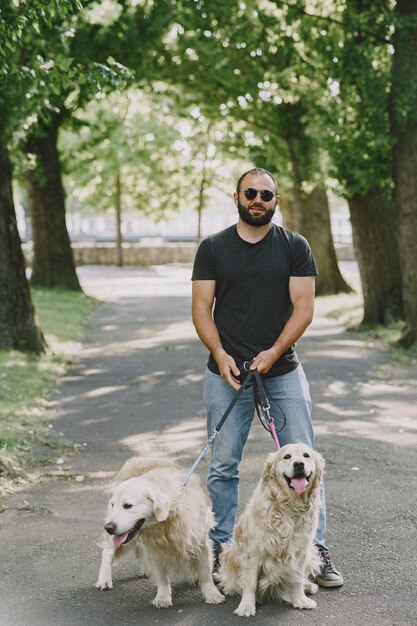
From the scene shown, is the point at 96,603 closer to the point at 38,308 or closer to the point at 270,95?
the point at 38,308

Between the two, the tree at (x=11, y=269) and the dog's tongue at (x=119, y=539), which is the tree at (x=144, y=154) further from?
the dog's tongue at (x=119, y=539)

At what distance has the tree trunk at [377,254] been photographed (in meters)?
18.5

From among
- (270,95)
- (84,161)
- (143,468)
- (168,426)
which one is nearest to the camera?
(143,468)

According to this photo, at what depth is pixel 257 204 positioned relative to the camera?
523 cm

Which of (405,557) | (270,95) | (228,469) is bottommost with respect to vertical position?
(405,557)

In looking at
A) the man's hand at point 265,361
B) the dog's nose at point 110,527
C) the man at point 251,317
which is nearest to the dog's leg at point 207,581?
the man at point 251,317

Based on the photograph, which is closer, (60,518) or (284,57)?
(60,518)

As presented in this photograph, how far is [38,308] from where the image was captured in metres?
21.6

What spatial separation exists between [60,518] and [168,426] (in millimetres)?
3398

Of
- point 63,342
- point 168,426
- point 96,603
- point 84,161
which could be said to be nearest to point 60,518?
point 96,603

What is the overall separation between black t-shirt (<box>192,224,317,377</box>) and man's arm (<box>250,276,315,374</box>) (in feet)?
0.18

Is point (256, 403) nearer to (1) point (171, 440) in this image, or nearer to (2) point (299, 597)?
(2) point (299, 597)

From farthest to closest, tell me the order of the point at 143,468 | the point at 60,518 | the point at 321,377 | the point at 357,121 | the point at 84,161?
the point at 84,161 < the point at 357,121 < the point at 321,377 < the point at 60,518 < the point at 143,468

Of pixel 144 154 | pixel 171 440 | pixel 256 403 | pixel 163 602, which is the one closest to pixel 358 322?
pixel 171 440
